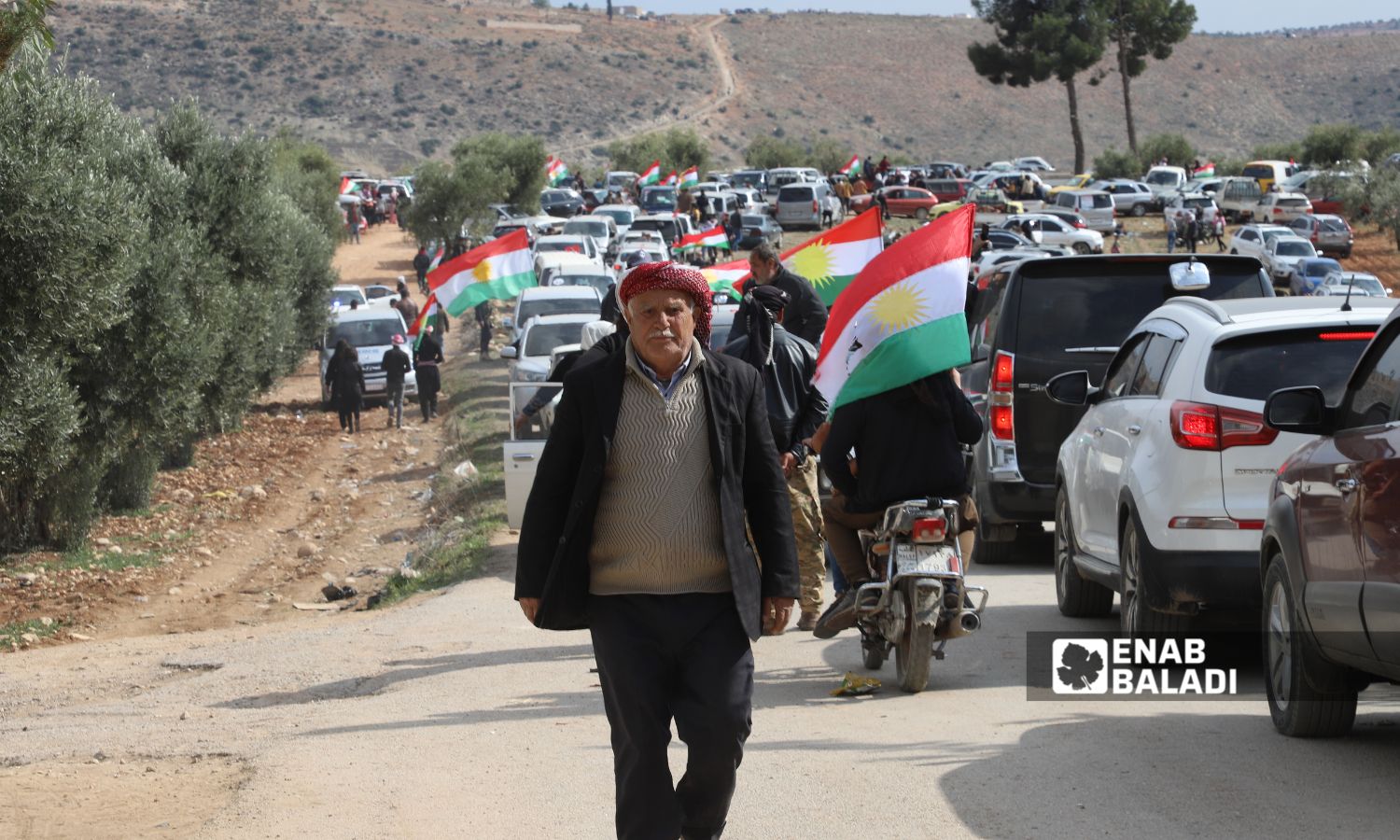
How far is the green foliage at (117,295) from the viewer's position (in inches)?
647

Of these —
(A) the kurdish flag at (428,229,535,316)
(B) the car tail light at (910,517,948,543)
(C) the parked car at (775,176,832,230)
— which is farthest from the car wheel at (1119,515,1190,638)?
(C) the parked car at (775,176,832,230)

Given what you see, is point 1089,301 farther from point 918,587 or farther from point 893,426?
point 918,587

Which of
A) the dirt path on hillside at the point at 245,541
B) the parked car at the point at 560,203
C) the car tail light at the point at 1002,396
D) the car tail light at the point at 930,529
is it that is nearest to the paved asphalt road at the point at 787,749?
the car tail light at the point at 930,529

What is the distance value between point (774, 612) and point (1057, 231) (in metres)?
48.4

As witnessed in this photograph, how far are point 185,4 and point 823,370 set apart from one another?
142325 mm

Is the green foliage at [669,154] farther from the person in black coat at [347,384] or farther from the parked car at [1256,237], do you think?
the person in black coat at [347,384]

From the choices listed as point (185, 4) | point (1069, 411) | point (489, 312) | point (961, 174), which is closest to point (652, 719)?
point (1069, 411)

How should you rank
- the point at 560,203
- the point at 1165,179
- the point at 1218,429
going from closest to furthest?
1. the point at 1218,429
2. the point at 1165,179
3. the point at 560,203

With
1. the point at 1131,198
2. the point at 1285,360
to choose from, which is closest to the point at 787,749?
the point at 1285,360

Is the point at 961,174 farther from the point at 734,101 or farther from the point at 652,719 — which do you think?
the point at 652,719

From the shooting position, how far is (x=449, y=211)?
5931cm

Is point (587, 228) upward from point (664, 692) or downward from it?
upward

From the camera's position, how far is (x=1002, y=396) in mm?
11484

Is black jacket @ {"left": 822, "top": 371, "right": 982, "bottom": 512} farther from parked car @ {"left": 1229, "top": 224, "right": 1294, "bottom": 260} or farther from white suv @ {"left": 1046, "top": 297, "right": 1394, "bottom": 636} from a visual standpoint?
parked car @ {"left": 1229, "top": 224, "right": 1294, "bottom": 260}
